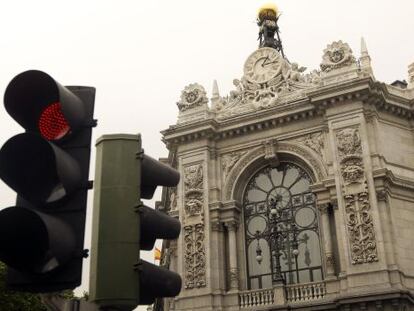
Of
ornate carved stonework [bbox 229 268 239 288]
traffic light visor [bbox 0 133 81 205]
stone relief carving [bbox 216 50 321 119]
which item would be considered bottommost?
traffic light visor [bbox 0 133 81 205]

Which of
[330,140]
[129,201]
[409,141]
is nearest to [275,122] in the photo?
[330,140]

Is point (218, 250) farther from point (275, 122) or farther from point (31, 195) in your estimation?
point (31, 195)

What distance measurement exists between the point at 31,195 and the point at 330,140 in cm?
2090

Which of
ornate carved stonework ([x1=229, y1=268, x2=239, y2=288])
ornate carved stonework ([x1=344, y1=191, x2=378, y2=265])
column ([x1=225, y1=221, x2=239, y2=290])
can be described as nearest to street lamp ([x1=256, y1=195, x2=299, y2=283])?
column ([x1=225, y1=221, x2=239, y2=290])

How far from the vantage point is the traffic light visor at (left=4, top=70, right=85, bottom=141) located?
3.28 meters

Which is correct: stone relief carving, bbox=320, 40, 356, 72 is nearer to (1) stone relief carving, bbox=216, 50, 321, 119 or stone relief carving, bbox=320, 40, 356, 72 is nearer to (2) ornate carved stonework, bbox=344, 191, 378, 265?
(1) stone relief carving, bbox=216, 50, 321, 119

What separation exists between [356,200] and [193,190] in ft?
23.1

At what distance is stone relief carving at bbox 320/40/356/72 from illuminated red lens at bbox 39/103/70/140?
22.1m

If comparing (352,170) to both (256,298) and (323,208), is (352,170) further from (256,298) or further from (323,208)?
(256,298)

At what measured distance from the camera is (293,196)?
24.4 m

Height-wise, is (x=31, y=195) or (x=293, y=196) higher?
(x=293, y=196)

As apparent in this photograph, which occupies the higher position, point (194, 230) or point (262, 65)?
point (262, 65)

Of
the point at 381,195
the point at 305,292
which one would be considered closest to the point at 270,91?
the point at 381,195

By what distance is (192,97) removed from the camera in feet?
88.4
